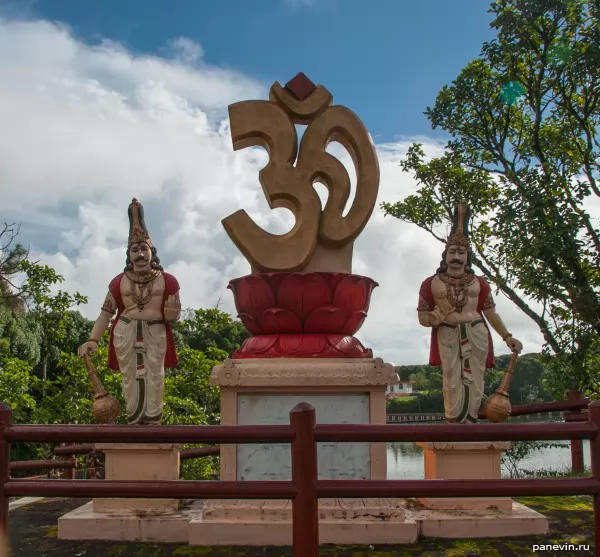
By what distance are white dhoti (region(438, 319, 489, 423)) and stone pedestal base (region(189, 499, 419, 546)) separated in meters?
0.95

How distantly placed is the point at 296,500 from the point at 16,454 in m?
14.8

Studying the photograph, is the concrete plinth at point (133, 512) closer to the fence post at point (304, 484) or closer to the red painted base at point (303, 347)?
the red painted base at point (303, 347)

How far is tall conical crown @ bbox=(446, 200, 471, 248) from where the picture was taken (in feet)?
16.5

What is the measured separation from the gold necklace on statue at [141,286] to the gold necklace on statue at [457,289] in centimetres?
232

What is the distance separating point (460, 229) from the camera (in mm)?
5074

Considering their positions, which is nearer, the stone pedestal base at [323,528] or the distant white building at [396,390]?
the stone pedestal base at [323,528]

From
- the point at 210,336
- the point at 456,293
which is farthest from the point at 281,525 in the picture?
the point at 210,336

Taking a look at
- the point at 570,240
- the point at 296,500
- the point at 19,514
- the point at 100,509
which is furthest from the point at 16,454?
the point at 296,500

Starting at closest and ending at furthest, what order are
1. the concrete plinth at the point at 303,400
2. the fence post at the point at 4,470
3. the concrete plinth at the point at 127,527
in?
the fence post at the point at 4,470 < the concrete plinth at the point at 127,527 < the concrete plinth at the point at 303,400

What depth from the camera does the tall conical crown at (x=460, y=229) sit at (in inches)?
198

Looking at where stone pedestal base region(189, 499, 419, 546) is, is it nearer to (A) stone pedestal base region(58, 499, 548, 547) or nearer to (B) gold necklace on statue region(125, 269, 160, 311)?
(A) stone pedestal base region(58, 499, 548, 547)

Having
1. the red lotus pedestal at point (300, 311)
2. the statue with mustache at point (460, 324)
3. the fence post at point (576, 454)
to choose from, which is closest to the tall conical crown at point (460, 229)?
the statue with mustache at point (460, 324)

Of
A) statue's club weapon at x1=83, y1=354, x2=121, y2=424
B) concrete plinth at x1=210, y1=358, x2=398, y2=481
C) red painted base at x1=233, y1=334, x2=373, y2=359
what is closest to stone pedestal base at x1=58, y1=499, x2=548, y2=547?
concrete plinth at x1=210, y1=358, x2=398, y2=481

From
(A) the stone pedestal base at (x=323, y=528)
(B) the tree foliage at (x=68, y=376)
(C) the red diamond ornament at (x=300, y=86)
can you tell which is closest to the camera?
(A) the stone pedestal base at (x=323, y=528)
